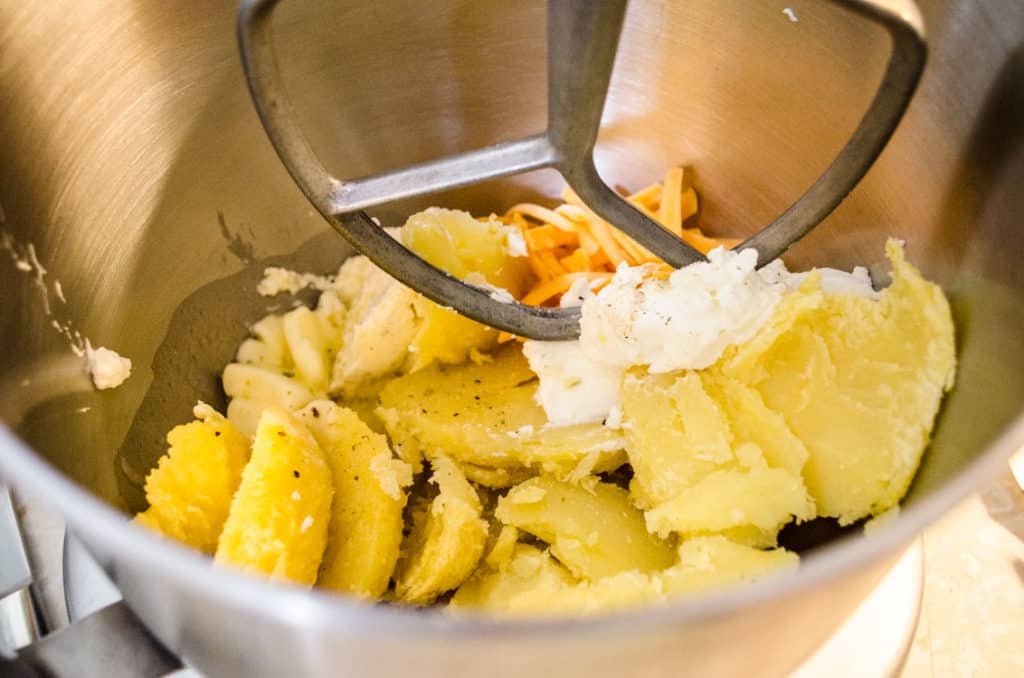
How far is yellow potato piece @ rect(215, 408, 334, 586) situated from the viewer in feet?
2.12

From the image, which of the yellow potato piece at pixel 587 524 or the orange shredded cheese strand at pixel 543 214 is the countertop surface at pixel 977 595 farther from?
the orange shredded cheese strand at pixel 543 214

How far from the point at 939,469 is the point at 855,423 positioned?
7 centimetres

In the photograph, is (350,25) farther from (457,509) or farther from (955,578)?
(955,578)

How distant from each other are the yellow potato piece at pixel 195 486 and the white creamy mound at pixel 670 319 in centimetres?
32

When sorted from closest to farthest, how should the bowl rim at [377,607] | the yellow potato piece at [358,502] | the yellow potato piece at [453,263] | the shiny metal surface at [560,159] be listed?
the bowl rim at [377,607]
the shiny metal surface at [560,159]
the yellow potato piece at [358,502]
the yellow potato piece at [453,263]

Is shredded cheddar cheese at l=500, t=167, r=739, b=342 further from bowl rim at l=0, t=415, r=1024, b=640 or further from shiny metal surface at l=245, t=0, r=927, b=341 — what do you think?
bowl rim at l=0, t=415, r=1024, b=640

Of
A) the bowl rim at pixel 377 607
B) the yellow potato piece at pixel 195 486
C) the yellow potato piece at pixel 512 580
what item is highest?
the bowl rim at pixel 377 607

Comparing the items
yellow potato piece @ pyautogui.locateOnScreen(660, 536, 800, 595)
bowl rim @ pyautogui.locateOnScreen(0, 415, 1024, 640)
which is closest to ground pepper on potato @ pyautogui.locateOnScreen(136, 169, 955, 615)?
yellow potato piece @ pyautogui.locateOnScreen(660, 536, 800, 595)

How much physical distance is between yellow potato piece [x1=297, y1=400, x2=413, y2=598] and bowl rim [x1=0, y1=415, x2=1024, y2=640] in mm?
311

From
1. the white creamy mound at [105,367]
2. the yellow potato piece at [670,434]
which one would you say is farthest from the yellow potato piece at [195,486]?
the yellow potato piece at [670,434]

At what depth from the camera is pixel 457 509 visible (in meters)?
0.76

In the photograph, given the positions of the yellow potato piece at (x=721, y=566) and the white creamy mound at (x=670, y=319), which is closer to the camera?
the yellow potato piece at (x=721, y=566)

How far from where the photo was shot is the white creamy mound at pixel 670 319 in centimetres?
76

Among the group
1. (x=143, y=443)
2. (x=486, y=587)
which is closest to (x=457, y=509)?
(x=486, y=587)
